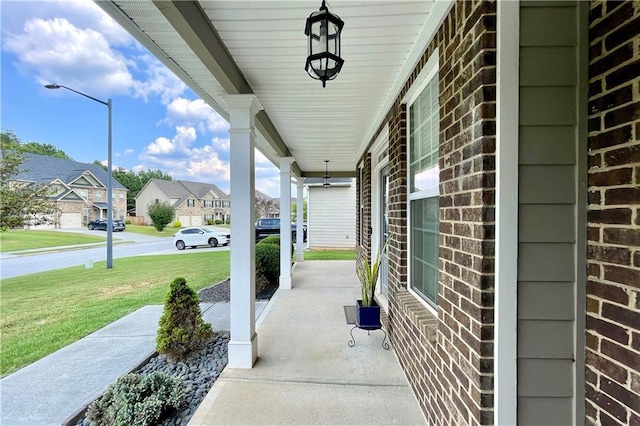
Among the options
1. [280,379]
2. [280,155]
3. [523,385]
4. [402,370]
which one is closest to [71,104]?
[280,155]

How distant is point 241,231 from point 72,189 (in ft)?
43.5

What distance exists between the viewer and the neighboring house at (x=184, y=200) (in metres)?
27.4

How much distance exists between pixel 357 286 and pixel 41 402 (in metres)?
4.79

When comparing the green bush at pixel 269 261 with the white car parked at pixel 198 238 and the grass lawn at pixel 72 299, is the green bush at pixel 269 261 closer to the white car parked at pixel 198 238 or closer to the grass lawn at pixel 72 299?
the grass lawn at pixel 72 299

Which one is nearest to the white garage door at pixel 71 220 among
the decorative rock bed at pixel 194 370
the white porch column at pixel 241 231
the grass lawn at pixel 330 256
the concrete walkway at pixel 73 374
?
the grass lawn at pixel 330 256

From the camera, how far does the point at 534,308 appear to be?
1.30 metres

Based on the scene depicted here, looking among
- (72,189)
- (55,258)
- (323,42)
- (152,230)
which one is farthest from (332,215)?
(152,230)

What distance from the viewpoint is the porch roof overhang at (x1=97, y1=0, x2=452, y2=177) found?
1689 millimetres

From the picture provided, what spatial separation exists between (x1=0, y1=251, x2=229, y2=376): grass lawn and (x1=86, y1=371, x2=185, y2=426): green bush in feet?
5.89

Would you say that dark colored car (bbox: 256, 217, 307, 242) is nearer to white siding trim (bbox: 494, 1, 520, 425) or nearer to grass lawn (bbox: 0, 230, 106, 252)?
grass lawn (bbox: 0, 230, 106, 252)

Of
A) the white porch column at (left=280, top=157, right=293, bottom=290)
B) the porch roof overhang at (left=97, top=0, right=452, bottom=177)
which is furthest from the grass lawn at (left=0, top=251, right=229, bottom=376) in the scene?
the porch roof overhang at (left=97, top=0, right=452, bottom=177)

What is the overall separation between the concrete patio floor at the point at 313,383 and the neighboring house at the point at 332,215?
9.98m

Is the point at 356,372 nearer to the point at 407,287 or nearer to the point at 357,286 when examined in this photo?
the point at 407,287

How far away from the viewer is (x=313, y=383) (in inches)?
99.0
